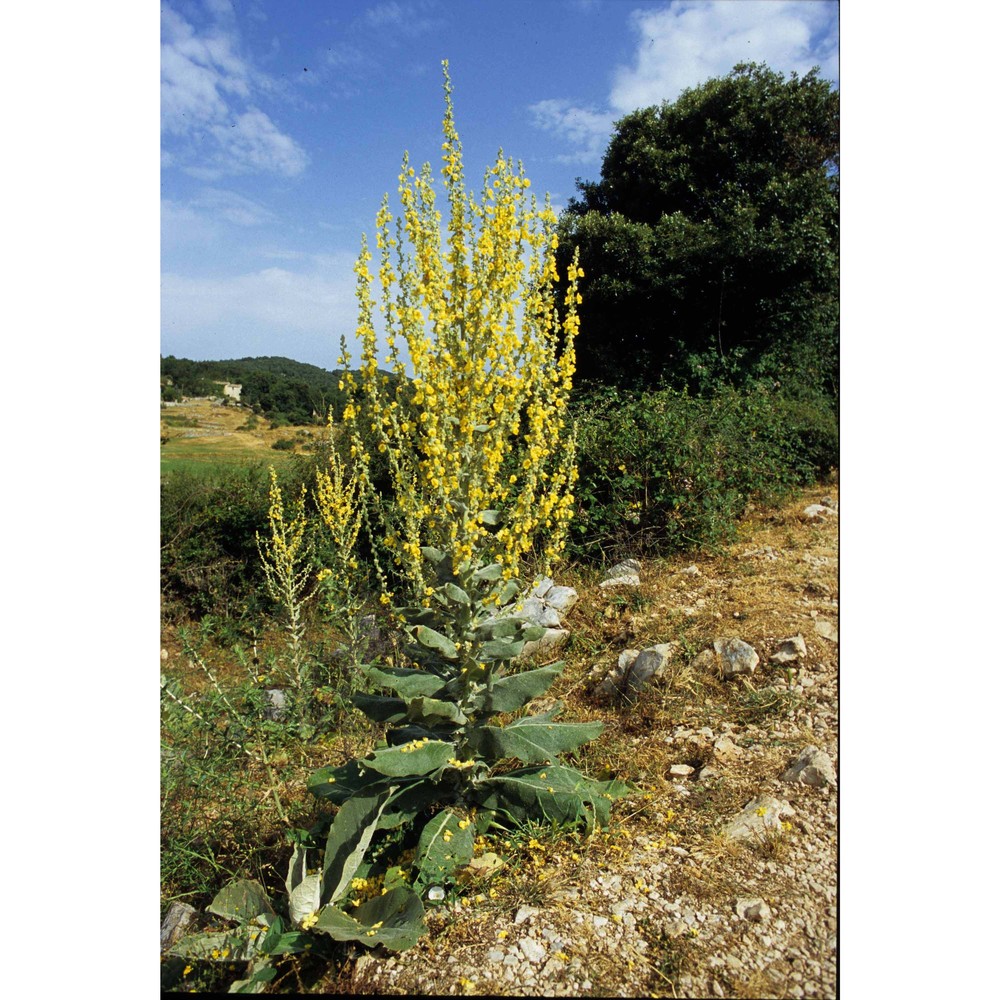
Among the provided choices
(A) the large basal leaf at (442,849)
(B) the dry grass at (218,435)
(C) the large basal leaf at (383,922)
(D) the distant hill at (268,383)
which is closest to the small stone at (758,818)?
(A) the large basal leaf at (442,849)

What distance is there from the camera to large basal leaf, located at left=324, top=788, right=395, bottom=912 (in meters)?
2.31

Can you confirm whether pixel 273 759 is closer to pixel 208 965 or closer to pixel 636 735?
pixel 208 965

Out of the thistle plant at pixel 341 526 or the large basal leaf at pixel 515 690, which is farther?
the thistle plant at pixel 341 526

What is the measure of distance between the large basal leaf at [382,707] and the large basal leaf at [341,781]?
0.20m

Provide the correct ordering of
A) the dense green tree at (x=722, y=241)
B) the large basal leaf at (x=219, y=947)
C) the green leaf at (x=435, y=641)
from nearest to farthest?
the large basal leaf at (x=219, y=947) < the green leaf at (x=435, y=641) < the dense green tree at (x=722, y=241)

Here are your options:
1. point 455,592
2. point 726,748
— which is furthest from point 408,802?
point 726,748

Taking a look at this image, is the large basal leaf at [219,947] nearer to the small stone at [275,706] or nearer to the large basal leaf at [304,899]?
the large basal leaf at [304,899]

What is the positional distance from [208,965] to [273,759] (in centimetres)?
172

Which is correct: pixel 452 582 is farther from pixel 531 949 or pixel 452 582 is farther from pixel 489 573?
pixel 531 949

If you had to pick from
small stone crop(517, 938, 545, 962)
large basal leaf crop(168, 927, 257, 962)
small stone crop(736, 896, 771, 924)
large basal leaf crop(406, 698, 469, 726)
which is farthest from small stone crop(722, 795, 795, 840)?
large basal leaf crop(168, 927, 257, 962)

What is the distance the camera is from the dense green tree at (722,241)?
855 centimetres

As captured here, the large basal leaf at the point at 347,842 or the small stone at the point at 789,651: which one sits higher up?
the small stone at the point at 789,651

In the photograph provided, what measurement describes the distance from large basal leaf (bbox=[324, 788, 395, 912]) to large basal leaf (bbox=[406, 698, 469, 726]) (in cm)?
32
